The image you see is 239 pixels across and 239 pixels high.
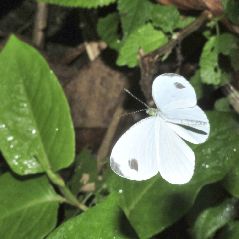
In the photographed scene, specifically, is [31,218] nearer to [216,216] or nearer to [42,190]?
[42,190]

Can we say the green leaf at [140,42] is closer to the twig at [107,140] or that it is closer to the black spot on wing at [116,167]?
the twig at [107,140]

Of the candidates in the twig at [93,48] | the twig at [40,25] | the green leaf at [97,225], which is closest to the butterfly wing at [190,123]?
the green leaf at [97,225]

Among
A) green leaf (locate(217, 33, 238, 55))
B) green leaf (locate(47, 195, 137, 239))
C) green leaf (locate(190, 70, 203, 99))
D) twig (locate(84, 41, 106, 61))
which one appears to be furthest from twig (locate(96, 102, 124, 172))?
green leaf (locate(47, 195, 137, 239))

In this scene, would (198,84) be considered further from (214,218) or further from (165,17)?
(214,218)

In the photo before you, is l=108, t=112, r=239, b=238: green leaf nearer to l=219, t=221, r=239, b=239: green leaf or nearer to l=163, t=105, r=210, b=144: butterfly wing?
l=219, t=221, r=239, b=239: green leaf

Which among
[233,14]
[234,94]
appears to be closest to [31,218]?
[234,94]

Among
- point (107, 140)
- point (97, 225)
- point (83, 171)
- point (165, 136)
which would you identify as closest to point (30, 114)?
point (83, 171)
